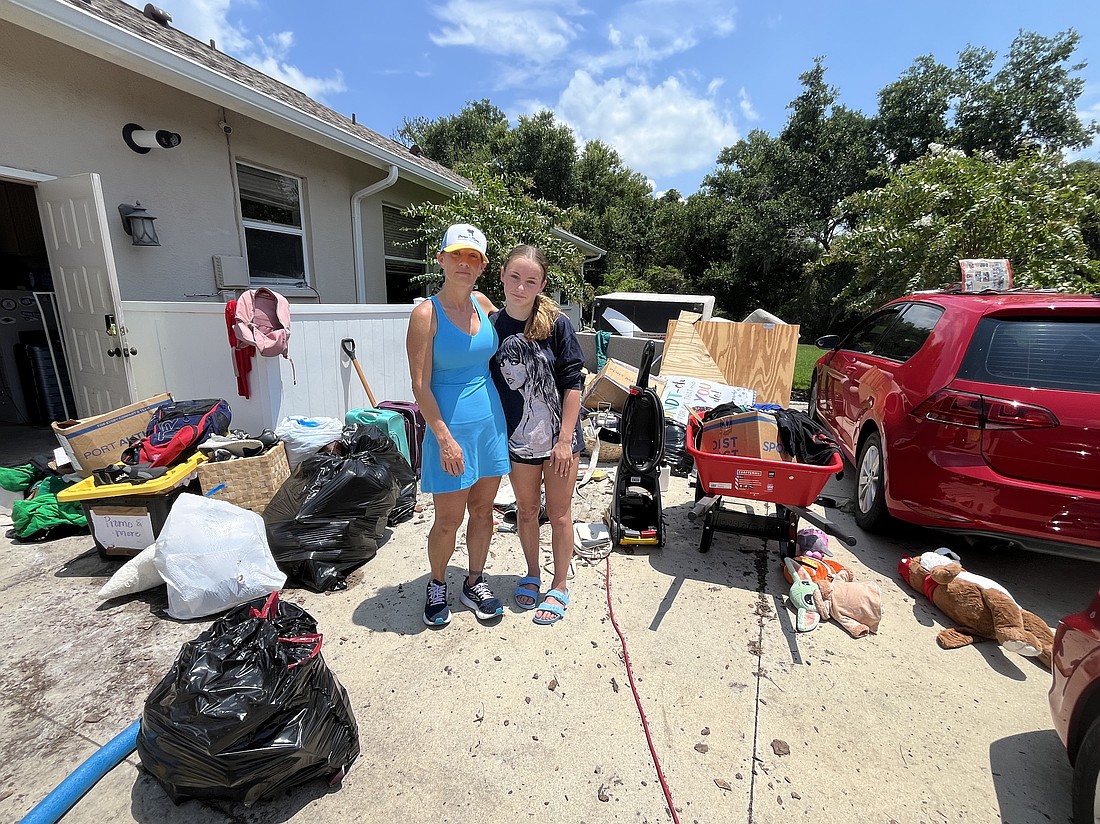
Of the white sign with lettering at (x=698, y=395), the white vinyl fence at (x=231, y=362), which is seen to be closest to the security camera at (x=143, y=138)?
the white vinyl fence at (x=231, y=362)

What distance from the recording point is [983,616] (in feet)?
8.57

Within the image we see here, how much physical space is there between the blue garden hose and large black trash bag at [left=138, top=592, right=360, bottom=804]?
29 centimetres

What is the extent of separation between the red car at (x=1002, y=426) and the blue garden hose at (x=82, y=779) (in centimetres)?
395

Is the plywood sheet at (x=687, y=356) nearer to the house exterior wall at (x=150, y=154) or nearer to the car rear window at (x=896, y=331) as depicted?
the car rear window at (x=896, y=331)

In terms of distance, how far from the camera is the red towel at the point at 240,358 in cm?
386

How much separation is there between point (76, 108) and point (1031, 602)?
761cm

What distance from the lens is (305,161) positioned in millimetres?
6293

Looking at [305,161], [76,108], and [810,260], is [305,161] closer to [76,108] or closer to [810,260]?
[76,108]

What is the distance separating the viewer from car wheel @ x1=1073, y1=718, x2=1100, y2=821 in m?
1.49

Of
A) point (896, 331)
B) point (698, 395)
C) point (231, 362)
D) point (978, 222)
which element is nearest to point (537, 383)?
point (231, 362)

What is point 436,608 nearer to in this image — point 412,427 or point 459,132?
point 412,427

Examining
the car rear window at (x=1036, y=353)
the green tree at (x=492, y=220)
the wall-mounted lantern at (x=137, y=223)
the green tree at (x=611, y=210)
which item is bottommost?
the car rear window at (x=1036, y=353)

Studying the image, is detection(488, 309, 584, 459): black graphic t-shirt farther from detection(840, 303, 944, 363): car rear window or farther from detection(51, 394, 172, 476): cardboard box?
detection(51, 394, 172, 476): cardboard box

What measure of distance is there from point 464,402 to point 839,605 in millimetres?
2284
